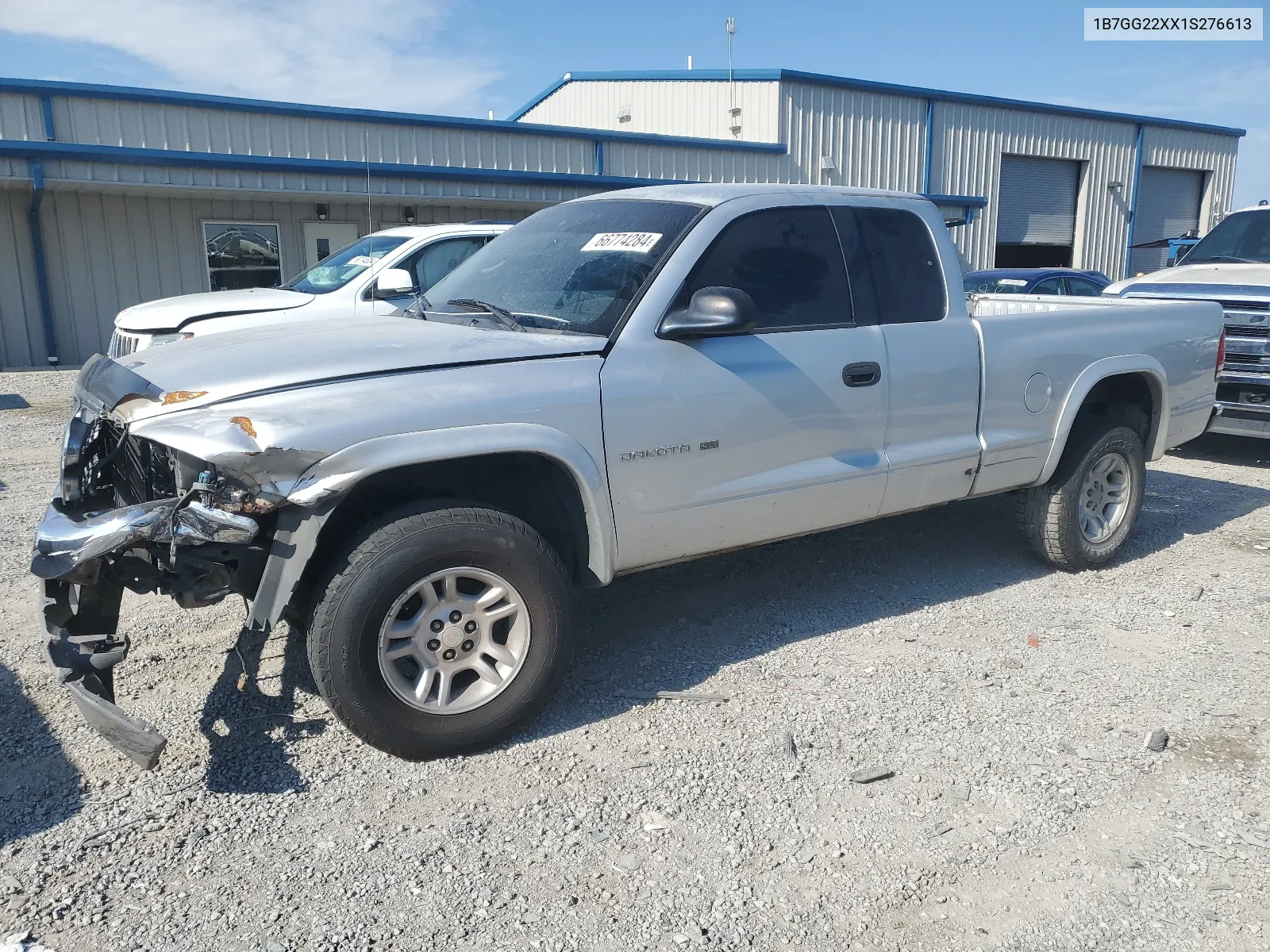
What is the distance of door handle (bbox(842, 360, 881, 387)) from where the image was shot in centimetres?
436

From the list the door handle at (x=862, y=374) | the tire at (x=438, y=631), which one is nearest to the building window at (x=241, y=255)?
the door handle at (x=862, y=374)

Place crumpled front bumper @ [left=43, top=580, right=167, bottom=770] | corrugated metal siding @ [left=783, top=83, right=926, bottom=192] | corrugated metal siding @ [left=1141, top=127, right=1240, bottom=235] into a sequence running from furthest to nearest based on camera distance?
corrugated metal siding @ [left=1141, top=127, right=1240, bottom=235]
corrugated metal siding @ [left=783, top=83, right=926, bottom=192]
crumpled front bumper @ [left=43, top=580, right=167, bottom=770]

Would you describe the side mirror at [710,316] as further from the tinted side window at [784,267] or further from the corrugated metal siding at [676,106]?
the corrugated metal siding at [676,106]

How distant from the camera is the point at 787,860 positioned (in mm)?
3041

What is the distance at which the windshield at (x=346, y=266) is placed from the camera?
8766 millimetres

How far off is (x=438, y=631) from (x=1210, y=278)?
329 inches

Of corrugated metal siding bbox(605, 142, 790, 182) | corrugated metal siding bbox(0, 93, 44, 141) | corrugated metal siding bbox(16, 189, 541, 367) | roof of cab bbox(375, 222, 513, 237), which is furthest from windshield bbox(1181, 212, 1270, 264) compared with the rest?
corrugated metal siding bbox(0, 93, 44, 141)

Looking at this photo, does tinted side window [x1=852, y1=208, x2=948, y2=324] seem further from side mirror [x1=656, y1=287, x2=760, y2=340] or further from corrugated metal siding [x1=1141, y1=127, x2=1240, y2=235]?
corrugated metal siding [x1=1141, y1=127, x2=1240, y2=235]

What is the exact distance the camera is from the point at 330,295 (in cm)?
842

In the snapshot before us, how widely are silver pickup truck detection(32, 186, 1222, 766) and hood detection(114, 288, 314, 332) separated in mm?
4081

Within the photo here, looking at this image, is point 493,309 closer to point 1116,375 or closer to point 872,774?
point 872,774

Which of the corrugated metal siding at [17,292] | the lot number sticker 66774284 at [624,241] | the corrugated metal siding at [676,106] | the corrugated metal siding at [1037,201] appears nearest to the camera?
the lot number sticker 66774284 at [624,241]

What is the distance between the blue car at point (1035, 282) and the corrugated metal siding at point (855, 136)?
872 cm

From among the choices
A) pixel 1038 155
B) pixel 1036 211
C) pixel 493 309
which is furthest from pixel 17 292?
pixel 1036 211
